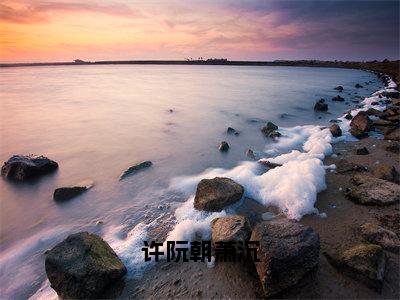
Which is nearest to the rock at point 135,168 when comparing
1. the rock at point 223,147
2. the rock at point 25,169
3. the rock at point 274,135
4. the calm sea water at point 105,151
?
the calm sea water at point 105,151

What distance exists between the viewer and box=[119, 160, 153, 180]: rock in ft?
25.5

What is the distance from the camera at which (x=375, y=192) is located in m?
5.45

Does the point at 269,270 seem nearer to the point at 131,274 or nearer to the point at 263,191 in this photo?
the point at 131,274

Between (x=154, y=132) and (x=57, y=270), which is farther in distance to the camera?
(x=154, y=132)

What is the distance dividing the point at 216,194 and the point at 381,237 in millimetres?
2699

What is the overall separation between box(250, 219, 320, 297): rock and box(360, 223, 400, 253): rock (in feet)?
3.71

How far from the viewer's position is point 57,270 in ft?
12.4

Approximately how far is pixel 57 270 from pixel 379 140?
32.1 feet

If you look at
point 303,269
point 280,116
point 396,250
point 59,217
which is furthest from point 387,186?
point 280,116

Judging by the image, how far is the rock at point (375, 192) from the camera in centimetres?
527

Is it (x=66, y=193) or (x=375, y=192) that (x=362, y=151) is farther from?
(x=66, y=193)

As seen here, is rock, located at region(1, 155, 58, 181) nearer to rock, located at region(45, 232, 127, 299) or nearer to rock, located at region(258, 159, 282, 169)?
rock, located at region(45, 232, 127, 299)

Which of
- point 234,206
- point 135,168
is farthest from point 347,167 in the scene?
point 135,168

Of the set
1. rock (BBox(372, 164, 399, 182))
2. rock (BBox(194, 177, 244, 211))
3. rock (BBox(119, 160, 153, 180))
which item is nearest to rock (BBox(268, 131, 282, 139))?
rock (BBox(372, 164, 399, 182))
